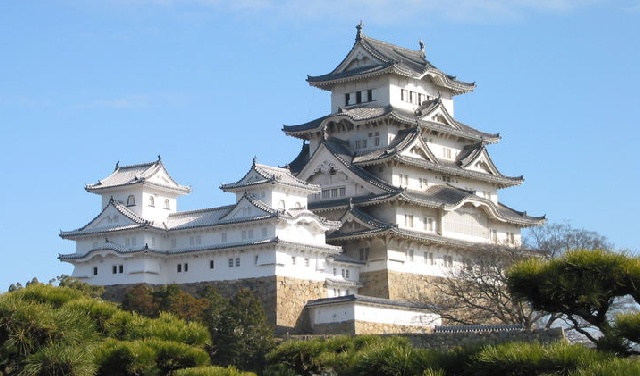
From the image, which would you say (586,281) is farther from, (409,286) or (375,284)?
(409,286)

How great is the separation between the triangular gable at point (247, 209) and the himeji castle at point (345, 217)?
77mm

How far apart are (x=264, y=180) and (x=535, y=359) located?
126 feet

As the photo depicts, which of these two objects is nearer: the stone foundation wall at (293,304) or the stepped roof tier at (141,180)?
the stone foundation wall at (293,304)

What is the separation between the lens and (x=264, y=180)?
64.9 m

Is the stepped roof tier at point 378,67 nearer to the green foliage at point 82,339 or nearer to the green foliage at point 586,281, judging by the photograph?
the green foliage at point 82,339

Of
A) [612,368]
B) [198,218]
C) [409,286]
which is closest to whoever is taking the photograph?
[612,368]

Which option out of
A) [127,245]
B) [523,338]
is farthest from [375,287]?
[523,338]

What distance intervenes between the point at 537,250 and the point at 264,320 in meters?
17.5

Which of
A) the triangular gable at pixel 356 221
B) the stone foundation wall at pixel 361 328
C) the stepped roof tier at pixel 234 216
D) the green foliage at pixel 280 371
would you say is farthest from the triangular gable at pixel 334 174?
the green foliage at pixel 280 371

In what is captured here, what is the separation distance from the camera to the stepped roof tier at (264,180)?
213ft

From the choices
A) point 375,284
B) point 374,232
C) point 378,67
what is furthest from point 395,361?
point 378,67

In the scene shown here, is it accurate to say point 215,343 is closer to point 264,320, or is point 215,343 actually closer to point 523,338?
point 264,320

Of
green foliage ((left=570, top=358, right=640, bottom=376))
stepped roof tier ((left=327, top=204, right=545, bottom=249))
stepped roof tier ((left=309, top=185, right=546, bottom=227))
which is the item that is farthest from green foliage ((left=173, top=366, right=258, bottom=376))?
stepped roof tier ((left=309, top=185, right=546, bottom=227))

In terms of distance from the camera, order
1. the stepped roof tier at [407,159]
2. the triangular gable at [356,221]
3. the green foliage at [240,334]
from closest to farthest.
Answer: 1. the green foliage at [240,334]
2. the triangular gable at [356,221]
3. the stepped roof tier at [407,159]
